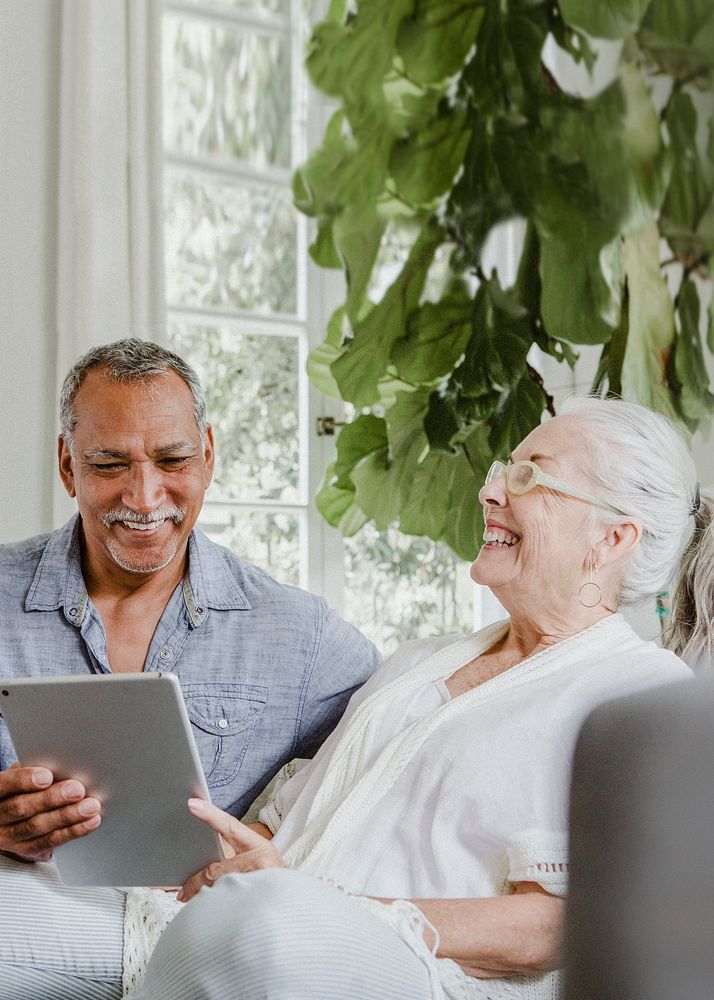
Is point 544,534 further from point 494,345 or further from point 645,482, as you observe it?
point 494,345

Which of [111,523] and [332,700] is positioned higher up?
[111,523]

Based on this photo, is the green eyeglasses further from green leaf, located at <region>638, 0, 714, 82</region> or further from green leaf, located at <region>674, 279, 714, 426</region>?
green leaf, located at <region>638, 0, 714, 82</region>

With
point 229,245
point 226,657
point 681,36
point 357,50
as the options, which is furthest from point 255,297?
point 226,657

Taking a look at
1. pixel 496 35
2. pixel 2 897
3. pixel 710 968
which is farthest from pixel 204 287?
pixel 710 968

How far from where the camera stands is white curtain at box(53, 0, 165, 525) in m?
2.39

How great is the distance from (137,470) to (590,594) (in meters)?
0.69

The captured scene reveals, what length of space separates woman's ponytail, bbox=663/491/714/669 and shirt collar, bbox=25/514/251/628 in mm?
626

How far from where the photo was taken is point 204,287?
2748 mm

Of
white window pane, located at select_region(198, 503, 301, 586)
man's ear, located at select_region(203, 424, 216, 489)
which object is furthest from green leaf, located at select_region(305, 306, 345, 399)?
man's ear, located at select_region(203, 424, 216, 489)

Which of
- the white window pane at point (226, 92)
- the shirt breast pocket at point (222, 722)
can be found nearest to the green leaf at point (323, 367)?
the white window pane at point (226, 92)

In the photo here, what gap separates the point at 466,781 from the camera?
1380 mm

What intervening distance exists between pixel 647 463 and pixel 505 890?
1.84ft

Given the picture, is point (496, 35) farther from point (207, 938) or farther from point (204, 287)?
point (207, 938)

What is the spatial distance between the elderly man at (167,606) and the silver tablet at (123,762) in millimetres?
355
